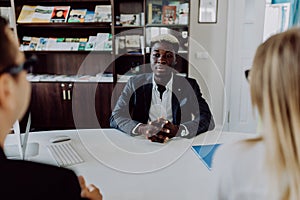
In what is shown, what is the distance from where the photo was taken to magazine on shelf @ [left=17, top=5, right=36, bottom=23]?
11.1ft

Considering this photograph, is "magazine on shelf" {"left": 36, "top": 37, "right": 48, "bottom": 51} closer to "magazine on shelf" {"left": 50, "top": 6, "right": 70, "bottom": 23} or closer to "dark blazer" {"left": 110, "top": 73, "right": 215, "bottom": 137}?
"magazine on shelf" {"left": 50, "top": 6, "right": 70, "bottom": 23}

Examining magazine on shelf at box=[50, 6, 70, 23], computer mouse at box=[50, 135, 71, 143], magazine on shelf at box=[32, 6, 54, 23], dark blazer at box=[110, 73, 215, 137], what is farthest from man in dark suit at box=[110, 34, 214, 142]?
magazine on shelf at box=[32, 6, 54, 23]

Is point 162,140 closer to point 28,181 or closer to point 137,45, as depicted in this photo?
point 28,181

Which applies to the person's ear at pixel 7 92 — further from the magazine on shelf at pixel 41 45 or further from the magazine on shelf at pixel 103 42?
the magazine on shelf at pixel 41 45

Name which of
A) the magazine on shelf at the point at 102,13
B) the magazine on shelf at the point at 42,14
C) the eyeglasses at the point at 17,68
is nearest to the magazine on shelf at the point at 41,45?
A: the magazine on shelf at the point at 42,14

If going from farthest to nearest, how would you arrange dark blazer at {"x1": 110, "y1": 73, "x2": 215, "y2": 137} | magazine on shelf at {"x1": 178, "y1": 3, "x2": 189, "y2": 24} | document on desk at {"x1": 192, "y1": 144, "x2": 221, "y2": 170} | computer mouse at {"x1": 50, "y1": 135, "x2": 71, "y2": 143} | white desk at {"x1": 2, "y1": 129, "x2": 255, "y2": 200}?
magazine on shelf at {"x1": 178, "y1": 3, "x2": 189, "y2": 24}
dark blazer at {"x1": 110, "y1": 73, "x2": 215, "y2": 137}
computer mouse at {"x1": 50, "y1": 135, "x2": 71, "y2": 143}
document on desk at {"x1": 192, "y1": 144, "x2": 221, "y2": 170}
white desk at {"x1": 2, "y1": 129, "x2": 255, "y2": 200}

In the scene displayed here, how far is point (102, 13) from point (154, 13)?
0.58 m

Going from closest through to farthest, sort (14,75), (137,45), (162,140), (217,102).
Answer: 1. (14,75)
2. (162,140)
3. (137,45)
4. (217,102)

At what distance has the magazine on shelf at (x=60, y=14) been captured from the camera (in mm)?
3391

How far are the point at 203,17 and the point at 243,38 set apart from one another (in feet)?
1.78

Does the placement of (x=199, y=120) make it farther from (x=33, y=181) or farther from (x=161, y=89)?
(x=33, y=181)

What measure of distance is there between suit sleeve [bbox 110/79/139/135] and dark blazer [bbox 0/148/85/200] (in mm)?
1077

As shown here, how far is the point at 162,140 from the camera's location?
1.64 metres

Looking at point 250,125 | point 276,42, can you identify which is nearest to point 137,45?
point 250,125
